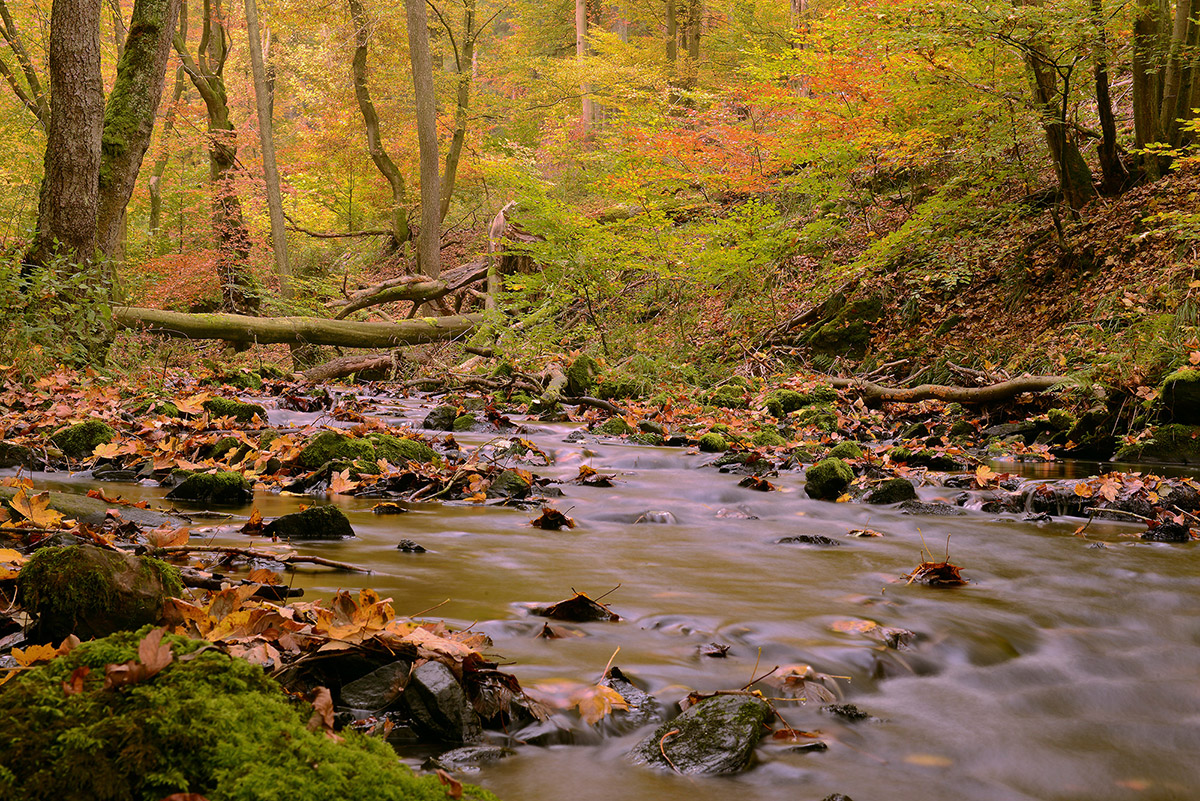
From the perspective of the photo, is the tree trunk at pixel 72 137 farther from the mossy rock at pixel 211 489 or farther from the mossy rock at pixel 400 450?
the mossy rock at pixel 211 489

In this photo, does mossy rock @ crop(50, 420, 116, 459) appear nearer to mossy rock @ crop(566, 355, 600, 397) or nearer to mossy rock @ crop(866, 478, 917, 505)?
mossy rock @ crop(866, 478, 917, 505)

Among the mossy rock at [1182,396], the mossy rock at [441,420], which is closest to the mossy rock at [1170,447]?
the mossy rock at [1182,396]

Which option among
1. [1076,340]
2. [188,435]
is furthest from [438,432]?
[1076,340]

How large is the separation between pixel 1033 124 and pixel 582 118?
1515 cm

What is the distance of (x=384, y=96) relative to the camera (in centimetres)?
2145

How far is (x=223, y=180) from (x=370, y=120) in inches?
155

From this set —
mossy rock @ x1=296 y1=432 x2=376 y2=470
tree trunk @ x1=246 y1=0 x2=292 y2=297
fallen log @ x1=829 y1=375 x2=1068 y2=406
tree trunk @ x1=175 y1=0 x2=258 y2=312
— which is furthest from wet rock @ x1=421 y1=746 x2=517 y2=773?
tree trunk @ x1=175 y1=0 x2=258 y2=312

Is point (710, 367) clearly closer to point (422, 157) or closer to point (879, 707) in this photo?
point (422, 157)

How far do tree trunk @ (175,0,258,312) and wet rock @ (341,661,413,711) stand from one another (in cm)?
1732

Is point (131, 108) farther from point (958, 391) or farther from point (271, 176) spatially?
→ point (958, 391)

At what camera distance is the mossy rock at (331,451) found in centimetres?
520

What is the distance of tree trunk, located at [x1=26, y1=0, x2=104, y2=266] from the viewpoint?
323 inches

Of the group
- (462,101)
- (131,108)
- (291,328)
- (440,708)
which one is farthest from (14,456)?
(462,101)

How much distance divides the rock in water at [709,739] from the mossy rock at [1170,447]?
20.4 ft
